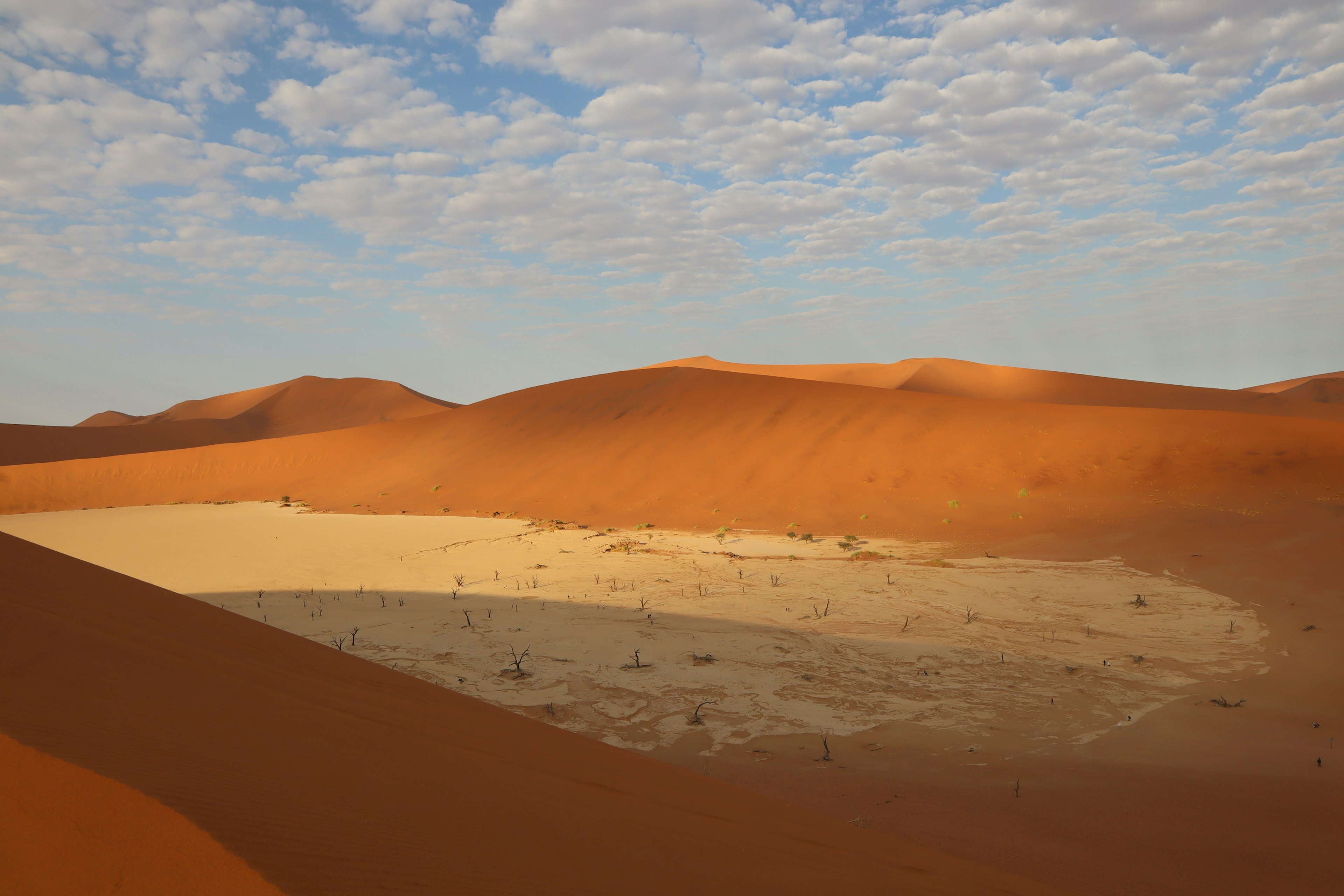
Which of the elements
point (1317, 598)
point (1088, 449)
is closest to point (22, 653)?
point (1317, 598)

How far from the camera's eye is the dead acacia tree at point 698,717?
4.80m

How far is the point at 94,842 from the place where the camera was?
1.51 meters

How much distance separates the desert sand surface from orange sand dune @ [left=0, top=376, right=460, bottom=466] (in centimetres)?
3106

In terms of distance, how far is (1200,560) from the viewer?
1041 cm

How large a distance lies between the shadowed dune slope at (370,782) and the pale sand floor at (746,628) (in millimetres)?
1648

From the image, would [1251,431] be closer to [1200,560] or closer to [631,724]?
[1200,560]

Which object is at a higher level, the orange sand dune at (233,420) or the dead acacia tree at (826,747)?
the orange sand dune at (233,420)

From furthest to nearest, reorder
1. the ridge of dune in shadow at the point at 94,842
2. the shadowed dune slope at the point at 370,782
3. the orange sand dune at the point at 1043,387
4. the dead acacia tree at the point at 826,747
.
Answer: the orange sand dune at the point at 1043,387 < the dead acacia tree at the point at 826,747 < the shadowed dune slope at the point at 370,782 < the ridge of dune in shadow at the point at 94,842

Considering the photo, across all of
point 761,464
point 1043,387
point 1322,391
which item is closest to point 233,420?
point 761,464

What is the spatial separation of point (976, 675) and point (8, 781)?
6094mm

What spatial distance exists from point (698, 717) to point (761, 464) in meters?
15.5

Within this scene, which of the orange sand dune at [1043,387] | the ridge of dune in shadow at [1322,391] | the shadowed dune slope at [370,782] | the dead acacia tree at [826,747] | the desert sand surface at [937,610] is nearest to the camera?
the shadowed dune slope at [370,782]

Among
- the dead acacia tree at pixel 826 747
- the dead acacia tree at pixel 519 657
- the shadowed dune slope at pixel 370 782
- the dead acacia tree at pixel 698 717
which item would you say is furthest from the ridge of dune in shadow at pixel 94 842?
the dead acacia tree at pixel 519 657

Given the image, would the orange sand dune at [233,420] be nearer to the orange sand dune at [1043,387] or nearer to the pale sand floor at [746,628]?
the orange sand dune at [1043,387]
